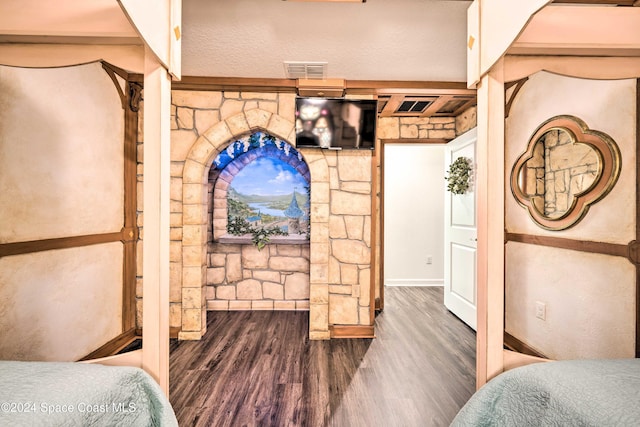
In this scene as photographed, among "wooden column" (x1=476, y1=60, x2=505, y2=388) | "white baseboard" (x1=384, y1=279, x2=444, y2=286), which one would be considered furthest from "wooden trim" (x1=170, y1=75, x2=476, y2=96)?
"white baseboard" (x1=384, y1=279, x2=444, y2=286)

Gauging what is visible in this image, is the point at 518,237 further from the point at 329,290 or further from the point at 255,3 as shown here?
the point at 255,3

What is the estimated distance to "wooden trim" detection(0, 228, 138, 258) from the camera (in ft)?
5.41

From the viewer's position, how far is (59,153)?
198cm

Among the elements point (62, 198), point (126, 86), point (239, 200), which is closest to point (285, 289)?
point (239, 200)

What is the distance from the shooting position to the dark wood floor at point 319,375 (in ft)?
5.63

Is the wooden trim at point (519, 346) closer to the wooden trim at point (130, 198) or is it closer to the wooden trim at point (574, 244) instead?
the wooden trim at point (574, 244)

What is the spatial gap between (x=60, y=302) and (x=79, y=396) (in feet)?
5.58

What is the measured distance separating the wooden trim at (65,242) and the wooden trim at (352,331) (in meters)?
2.10

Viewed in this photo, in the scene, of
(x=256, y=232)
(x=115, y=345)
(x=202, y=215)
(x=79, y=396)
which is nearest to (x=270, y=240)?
(x=256, y=232)

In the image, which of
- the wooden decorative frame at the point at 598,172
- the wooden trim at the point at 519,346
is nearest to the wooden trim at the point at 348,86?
the wooden decorative frame at the point at 598,172

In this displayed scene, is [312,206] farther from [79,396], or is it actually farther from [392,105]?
[79,396]

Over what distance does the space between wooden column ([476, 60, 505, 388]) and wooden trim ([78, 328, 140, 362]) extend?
2721 mm

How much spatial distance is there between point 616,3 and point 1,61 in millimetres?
Result: 2839

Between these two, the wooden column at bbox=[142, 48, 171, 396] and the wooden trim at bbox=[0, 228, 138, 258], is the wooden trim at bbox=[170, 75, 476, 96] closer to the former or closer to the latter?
the wooden trim at bbox=[0, 228, 138, 258]
